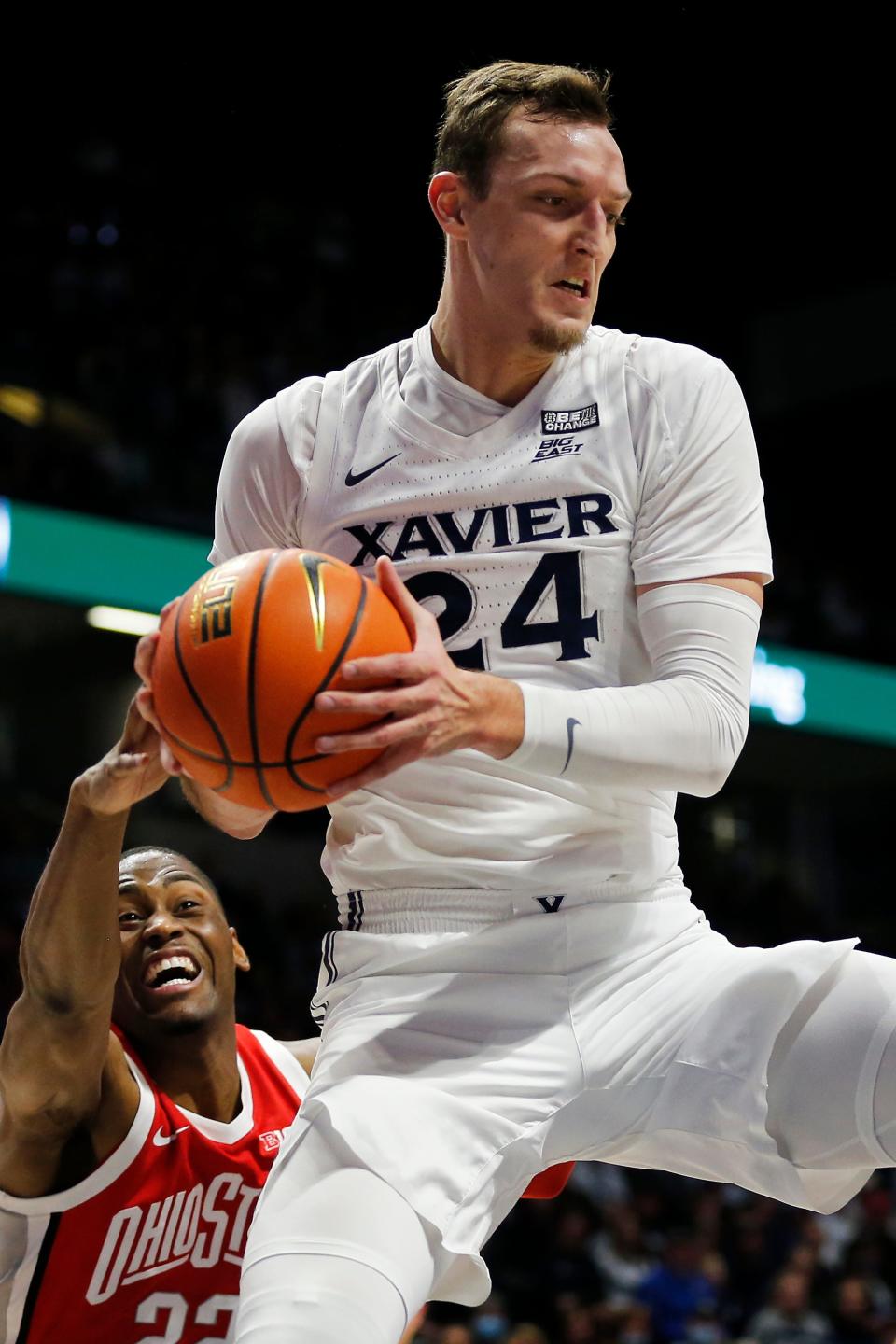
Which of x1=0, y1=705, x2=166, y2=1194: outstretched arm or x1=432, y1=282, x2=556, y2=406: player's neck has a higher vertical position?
x1=432, y1=282, x2=556, y2=406: player's neck

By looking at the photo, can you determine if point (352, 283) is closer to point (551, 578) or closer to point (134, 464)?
point (134, 464)

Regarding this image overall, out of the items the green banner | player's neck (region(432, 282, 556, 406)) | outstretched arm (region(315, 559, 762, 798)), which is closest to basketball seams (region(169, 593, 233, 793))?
outstretched arm (region(315, 559, 762, 798))

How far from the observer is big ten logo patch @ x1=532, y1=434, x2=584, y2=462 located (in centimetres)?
272

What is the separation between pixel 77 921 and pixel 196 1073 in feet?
2.49

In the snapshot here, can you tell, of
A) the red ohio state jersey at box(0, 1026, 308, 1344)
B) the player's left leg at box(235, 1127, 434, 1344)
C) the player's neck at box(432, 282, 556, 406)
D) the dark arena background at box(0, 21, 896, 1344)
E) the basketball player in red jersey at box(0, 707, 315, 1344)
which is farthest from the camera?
the dark arena background at box(0, 21, 896, 1344)

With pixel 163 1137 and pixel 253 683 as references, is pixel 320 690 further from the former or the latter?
pixel 163 1137

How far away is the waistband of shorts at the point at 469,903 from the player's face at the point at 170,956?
1.11 meters

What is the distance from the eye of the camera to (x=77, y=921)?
309cm

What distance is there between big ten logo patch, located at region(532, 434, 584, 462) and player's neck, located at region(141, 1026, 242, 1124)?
A: 1638 millimetres

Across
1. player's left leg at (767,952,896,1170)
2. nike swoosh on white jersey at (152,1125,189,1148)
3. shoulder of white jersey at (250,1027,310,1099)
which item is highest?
player's left leg at (767,952,896,1170)

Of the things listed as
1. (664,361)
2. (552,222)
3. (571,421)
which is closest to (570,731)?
(571,421)

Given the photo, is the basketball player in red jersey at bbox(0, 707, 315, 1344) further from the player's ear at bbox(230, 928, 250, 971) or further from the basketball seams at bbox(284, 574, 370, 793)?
the basketball seams at bbox(284, 574, 370, 793)

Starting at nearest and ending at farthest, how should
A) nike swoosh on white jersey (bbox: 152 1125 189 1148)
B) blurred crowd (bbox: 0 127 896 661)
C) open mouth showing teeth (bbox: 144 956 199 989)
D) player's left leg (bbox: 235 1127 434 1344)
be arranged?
player's left leg (bbox: 235 1127 434 1344), nike swoosh on white jersey (bbox: 152 1125 189 1148), open mouth showing teeth (bbox: 144 956 199 989), blurred crowd (bbox: 0 127 896 661)

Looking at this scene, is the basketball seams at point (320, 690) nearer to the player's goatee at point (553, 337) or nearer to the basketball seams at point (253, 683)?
the basketball seams at point (253, 683)
